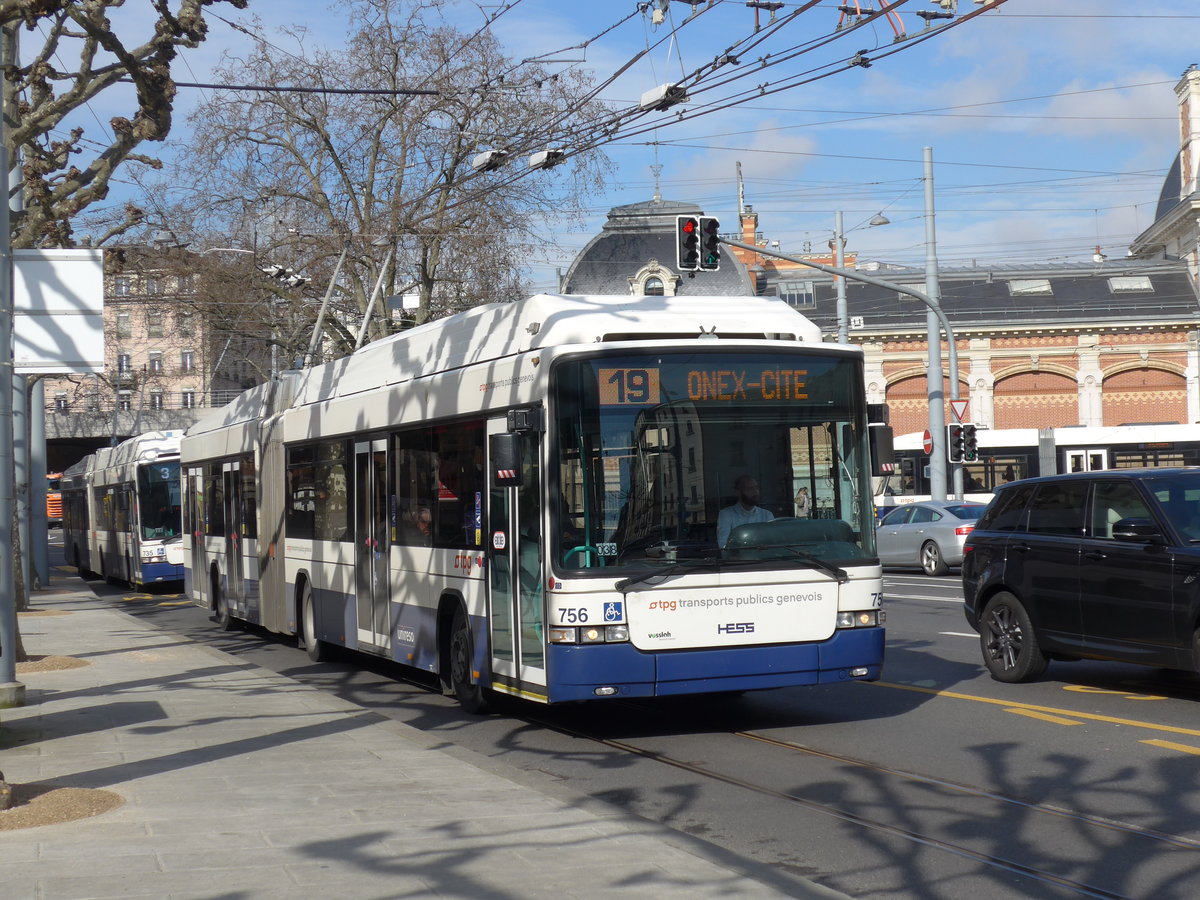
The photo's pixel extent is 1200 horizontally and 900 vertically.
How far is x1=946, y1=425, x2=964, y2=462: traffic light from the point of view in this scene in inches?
1227

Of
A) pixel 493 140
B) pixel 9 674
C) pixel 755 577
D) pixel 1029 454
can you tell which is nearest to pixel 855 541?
pixel 755 577

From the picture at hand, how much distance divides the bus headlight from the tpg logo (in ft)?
2.33

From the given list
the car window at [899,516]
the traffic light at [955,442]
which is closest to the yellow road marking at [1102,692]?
the car window at [899,516]

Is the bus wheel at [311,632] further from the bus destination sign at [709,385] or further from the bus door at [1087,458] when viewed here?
the bus door at [1087,458]

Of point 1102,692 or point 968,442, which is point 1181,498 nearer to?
point 1102,692

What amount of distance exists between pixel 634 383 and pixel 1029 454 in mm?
33352

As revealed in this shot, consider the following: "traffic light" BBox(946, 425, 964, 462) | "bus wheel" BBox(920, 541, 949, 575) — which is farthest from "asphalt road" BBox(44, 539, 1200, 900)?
"traffic light" BBox(946, 425, 964, 462)

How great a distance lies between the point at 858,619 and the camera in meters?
10.4

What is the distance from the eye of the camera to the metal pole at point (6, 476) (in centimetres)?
1169

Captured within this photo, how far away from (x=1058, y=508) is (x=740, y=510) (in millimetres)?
3518

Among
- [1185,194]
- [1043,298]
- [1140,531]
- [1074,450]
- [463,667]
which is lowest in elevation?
[463,667]

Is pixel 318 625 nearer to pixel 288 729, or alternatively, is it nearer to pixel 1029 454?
pixel 288 729

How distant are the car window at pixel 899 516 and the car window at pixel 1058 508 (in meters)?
18.2

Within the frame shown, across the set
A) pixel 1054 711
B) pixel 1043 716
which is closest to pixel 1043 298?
pixel 1054 711
